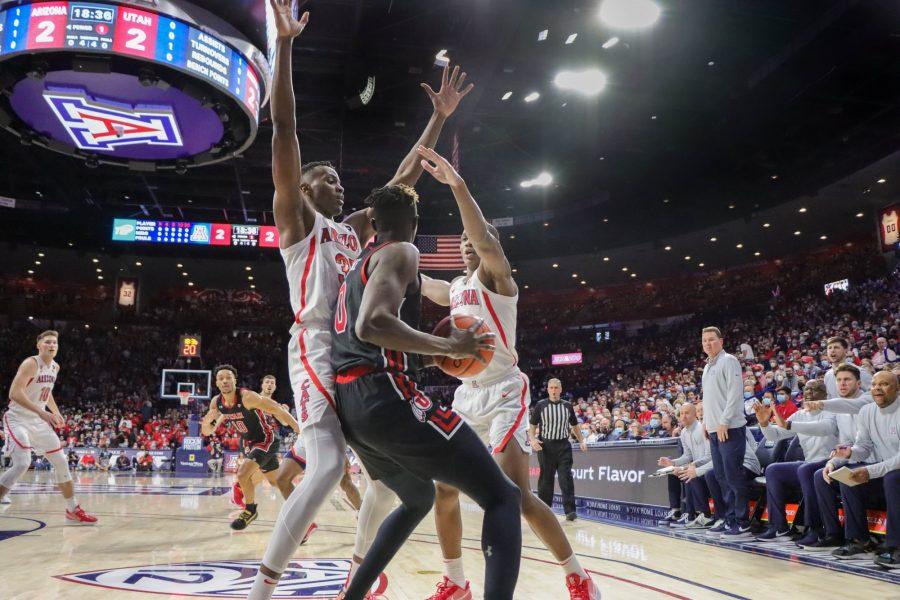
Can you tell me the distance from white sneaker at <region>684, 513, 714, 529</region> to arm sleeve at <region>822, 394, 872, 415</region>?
2140mm

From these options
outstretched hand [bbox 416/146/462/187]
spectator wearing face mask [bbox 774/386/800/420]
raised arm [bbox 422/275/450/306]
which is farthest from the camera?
spectator wearing face mask [bbox 774/386/800/420]

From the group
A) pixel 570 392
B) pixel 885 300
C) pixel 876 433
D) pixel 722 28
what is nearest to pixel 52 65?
pixel 876 433

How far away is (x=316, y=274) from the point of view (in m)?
3.12

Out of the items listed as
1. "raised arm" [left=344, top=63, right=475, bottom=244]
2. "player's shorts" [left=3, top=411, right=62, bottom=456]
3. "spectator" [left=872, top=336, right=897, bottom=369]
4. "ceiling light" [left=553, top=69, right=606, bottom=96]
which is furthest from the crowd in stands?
"raised arm" [left=344, top=63, right=475, bottom=244]

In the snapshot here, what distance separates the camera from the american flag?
2070 cm

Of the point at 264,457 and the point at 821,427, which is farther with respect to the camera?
the point at 264,457

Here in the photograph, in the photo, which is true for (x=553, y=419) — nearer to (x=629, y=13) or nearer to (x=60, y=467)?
(x=60, y=467)

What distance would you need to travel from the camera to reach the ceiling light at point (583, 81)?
47.1ft

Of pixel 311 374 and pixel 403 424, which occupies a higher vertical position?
pixel 311 374

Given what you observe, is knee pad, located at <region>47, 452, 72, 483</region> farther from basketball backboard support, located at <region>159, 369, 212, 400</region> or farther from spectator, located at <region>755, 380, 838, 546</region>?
basketball backboard support, located at <region>159, 369, 212, 400</region>

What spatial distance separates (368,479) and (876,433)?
436cm

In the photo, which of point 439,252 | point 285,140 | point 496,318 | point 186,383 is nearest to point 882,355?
point 439,252

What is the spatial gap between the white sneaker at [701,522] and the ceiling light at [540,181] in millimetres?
15087

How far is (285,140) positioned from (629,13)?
1079 cm
